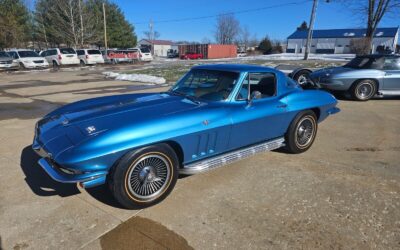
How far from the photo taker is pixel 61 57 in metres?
25.0

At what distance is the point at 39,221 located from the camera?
9.27 ft

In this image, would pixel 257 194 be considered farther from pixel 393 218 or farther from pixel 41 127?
pixel 41 127

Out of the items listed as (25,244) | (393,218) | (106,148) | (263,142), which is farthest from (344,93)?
(25,244)

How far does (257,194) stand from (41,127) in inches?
104

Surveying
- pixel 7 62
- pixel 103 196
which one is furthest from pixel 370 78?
pixel 7 62

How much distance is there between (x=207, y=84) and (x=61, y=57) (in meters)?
24.6

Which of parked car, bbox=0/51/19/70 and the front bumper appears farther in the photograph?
parked car, bbox=0/51/19/70

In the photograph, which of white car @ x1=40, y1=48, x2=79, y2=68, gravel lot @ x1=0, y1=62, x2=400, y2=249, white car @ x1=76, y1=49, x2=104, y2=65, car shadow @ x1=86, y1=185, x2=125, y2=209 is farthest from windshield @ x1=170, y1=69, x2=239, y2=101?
white car @ x1=76, y1=49, x2=104, y2=65

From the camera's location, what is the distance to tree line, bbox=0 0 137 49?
3541 cm

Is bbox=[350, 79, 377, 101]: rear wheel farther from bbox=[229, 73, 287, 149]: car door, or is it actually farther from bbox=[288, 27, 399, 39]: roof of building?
bbox=[288, 27, 399, 39]: roof of building

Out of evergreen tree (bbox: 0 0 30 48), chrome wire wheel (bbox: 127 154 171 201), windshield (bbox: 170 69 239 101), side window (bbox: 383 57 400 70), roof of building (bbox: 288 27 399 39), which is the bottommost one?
chrome wire wheel (bbox: 127 154 171 201)

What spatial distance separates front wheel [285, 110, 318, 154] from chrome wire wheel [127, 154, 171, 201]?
2.15 meters

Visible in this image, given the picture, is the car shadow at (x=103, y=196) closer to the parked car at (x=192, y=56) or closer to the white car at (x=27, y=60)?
the white car at (x=27, y=60)

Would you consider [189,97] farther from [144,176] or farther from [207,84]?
[144,176]
